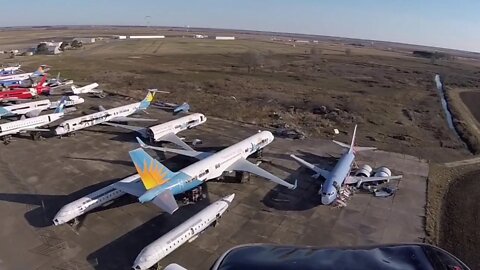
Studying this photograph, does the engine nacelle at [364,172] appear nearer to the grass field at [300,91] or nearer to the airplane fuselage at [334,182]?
the airplane fuselage at [334,182]

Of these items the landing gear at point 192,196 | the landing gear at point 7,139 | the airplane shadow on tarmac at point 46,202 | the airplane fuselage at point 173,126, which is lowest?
the airplane shadow on tarmac at point 46,202

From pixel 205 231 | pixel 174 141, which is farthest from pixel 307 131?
pixel 205 231

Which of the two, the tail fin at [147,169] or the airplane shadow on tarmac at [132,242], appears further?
the tail fin at [147,169]

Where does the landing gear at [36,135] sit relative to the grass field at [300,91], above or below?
below

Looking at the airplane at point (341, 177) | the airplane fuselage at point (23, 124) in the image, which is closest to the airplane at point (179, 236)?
the airplane at point (341, 177)

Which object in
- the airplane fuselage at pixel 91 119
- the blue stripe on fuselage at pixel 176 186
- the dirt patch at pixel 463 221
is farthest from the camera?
the airplane fuselage at pixel 91 119

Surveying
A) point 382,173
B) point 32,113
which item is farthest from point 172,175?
point 32,113

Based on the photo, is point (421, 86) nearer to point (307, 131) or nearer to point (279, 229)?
point (307, 131)
